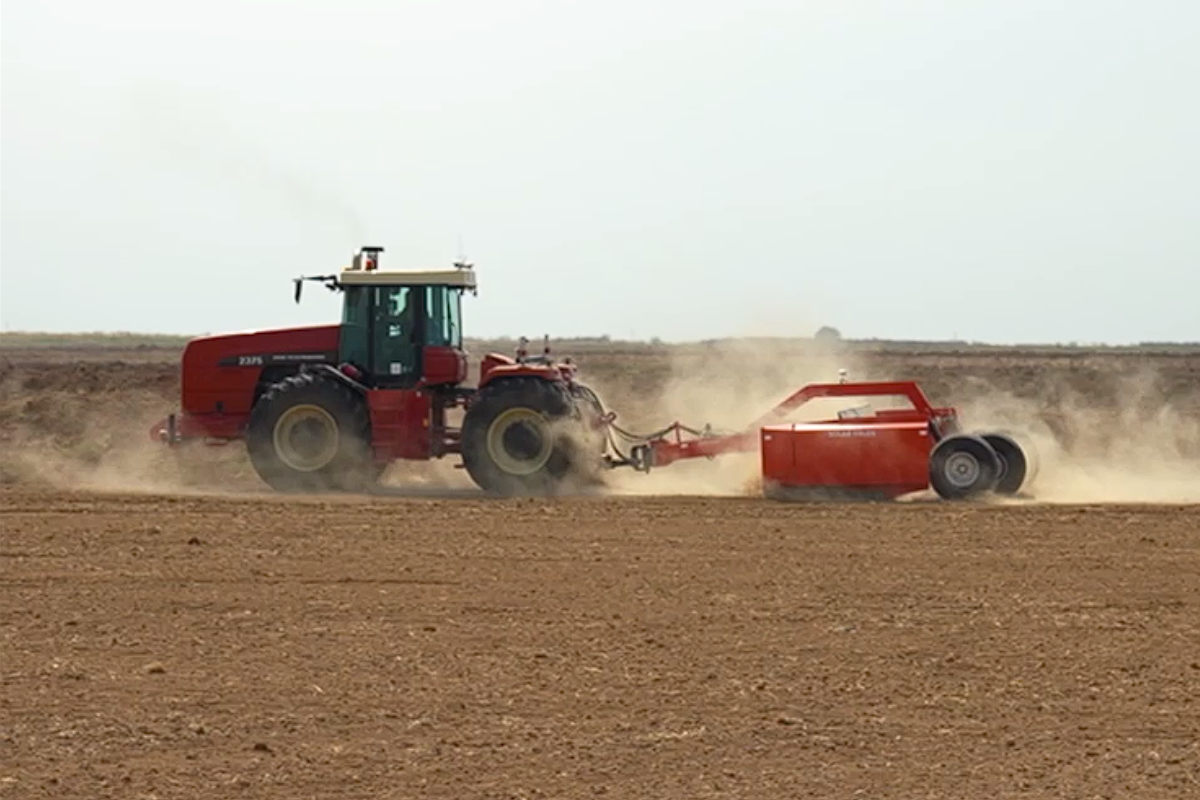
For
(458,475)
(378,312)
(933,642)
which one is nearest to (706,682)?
(933,642)

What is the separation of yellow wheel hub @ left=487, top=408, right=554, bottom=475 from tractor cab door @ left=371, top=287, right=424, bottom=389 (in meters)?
1.27

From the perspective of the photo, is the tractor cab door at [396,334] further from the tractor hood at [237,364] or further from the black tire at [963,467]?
the black tire at [963,467]

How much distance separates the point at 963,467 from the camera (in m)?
16.6

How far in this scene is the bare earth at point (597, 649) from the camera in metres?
7.35

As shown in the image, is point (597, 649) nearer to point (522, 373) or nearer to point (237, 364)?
point (522, 373)

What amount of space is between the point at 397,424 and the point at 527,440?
1.44 metres

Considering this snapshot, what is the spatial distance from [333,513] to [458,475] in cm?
539

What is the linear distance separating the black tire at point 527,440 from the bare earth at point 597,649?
3.87ft

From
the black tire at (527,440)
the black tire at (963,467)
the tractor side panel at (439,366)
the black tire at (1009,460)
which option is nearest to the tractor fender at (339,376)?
the tractor side panel at (439,366)

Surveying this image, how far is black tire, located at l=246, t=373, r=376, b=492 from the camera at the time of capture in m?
18.5

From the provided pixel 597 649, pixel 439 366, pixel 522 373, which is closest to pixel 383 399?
pixel 439 366

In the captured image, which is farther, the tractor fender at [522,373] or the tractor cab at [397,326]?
the tractor cab at [397,326]

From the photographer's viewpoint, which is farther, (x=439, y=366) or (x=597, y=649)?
(x=439, y=366)

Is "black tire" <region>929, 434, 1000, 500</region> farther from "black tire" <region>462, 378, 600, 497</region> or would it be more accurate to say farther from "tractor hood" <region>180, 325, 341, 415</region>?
"tractor hood" <region>180, 325, 341, 415</region>
